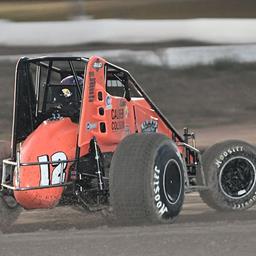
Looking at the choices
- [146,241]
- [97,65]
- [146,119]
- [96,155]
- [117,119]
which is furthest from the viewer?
[146,119]

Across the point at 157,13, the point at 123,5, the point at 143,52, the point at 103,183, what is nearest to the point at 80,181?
the point at 103,183

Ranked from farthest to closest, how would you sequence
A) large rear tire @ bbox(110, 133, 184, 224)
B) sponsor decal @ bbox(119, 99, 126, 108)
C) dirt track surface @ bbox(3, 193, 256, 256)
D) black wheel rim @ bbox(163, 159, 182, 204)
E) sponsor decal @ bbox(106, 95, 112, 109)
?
1. sponsor decal @ bbox(119, 99, 126, 108)
2. sponsor decal @ bbox(106, 95, 112, 109)
3. black wheel rim @ bbox(163, 159, 182, 204)
4. large rear tire @ bbox(110, 133, 184, 224)
5. dirt track surface @ bbox(3, 193, 256, 256)

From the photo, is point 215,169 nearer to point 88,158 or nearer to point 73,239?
point 88,158

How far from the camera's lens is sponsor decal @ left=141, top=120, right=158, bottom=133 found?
24.8 feet

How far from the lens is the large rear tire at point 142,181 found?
21.0ft

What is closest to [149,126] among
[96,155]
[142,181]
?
[96,155]

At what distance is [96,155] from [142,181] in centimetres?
61

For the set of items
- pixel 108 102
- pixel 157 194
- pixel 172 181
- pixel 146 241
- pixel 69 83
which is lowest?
pixel 146 241

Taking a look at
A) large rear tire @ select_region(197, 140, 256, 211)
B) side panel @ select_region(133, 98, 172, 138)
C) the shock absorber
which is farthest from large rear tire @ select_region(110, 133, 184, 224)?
large rear tire @ select_region(197, 140, 256, 211)

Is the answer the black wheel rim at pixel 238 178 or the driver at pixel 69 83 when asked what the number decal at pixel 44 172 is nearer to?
the driver at pixel 69 83

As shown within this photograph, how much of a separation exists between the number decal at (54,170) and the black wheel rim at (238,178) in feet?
5.52

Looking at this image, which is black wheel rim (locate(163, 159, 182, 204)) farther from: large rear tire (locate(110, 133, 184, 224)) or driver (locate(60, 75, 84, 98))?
driver (locate(60, 75, 84, 98))

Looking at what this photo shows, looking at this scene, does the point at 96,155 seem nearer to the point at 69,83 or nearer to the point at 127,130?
the point at 127,130

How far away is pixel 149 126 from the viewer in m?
7.63
